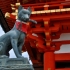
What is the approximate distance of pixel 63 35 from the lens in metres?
9.28

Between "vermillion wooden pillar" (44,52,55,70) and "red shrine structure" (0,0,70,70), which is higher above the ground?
"red shrine structure" (0,0,70,70)

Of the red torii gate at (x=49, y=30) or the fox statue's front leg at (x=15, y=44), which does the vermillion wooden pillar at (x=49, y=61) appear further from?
the fox statue's front leg at (x=15, y=44)

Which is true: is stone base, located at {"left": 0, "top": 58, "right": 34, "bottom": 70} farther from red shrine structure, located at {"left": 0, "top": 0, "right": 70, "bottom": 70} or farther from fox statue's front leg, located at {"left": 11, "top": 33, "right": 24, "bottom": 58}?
red shrine structure, located at {"left": 0, "top": 0, "right": 70, "bottom": 70}

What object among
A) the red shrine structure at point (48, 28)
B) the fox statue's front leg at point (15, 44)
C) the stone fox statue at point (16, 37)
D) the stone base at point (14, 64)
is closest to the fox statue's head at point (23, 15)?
the stone fox statue at point (16, 37)

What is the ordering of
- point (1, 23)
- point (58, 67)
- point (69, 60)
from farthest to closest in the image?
point (1, 23) → point (58, 67) → point (69, 60)

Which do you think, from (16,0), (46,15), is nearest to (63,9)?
(46,15)

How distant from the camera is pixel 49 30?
28.4 feet

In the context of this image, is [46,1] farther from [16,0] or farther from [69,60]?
[69,60]

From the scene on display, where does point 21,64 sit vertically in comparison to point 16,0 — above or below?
above

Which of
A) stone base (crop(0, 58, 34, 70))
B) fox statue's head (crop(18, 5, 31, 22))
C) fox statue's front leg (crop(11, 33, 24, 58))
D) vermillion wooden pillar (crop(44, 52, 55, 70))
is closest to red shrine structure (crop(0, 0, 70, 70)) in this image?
vermillion wooden pillar (crop(44, 52, 55, 70))

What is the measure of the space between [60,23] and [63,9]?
54 cm

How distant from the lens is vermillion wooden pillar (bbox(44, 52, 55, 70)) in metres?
8.78

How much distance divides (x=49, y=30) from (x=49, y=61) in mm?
785

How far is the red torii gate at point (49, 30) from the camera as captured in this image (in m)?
8.52
